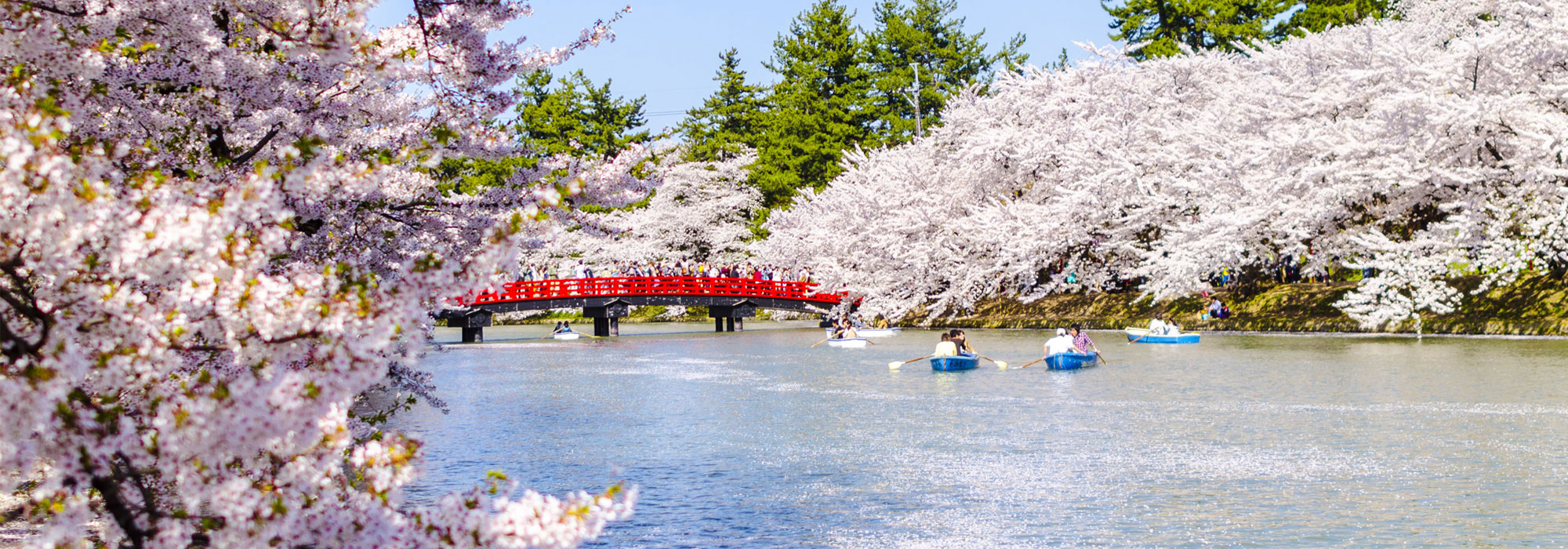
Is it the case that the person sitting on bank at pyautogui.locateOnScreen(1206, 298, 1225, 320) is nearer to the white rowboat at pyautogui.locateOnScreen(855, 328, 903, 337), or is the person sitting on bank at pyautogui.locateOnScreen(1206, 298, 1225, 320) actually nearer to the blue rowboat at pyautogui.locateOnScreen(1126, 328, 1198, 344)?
the blue rowboat at pyautogui.locateOnScreen(1126, 328, 1198, 344)

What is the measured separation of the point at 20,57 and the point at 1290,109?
39064 millimetres

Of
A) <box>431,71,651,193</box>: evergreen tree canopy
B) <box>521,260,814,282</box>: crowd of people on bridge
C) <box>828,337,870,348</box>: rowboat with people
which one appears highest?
<box>431,71,651,193</box>: evergreen tree canopy

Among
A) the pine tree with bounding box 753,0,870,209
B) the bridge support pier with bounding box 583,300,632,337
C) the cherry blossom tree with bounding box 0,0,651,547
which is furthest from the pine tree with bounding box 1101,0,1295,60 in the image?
the cherry blossom tree with bounding box 0,0,651,547

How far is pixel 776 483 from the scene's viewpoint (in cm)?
1466

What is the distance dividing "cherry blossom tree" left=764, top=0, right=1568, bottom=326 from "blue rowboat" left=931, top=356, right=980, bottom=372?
1188 centimetres

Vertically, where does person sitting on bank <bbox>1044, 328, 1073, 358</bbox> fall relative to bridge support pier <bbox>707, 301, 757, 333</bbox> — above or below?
below

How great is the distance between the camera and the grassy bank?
34844mm

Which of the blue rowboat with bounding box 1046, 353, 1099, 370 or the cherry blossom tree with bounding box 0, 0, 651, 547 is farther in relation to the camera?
the blue rowboat with bounding box 1046, 353, 1099, 370

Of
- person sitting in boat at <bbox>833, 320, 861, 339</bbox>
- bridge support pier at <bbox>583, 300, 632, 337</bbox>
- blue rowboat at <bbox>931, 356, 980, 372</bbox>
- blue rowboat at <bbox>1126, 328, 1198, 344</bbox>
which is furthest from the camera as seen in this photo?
bridge support pier at <bbox>583, 300, 632, 337</bbox>

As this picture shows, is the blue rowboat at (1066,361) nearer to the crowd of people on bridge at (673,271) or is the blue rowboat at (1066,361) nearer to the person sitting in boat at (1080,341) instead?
the person sitting in boat at (1080,341)

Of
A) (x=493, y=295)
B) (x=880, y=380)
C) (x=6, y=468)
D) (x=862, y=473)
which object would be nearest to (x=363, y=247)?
(x=862, y=473)

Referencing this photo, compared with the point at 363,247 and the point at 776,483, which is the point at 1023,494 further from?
the point at 363,247

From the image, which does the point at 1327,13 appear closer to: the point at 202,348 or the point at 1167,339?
the point at 1167,339

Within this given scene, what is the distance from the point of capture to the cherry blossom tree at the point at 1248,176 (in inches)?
1342
